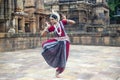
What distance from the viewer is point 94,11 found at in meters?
25.6

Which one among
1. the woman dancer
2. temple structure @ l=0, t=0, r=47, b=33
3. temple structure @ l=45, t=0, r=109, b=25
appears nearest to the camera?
the woman dancer

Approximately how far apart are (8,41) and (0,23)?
336cm

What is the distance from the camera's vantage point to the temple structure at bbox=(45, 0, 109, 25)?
24.0m

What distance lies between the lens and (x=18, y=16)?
15703 millimetres

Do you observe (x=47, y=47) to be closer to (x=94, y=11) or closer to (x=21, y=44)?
(x=21, y=44)

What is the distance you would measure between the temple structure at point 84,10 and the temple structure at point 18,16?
5.20 metres

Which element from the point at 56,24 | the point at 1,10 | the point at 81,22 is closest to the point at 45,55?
the point at 56,24

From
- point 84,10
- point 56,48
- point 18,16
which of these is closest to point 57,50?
point 56,48

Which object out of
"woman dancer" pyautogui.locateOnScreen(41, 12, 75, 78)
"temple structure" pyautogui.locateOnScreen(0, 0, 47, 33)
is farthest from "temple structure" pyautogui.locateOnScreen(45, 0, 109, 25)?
"woman dancer" pyautogui.locateOnScreen(41, 12, 75, 78)

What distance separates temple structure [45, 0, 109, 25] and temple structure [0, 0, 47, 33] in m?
5.20

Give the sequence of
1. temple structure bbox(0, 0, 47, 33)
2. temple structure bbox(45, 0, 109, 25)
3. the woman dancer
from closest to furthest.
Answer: the woman dancer < temple structure bbox(0, 0, 47, 33) < temple structure bbox(45, 0, 109, 25)

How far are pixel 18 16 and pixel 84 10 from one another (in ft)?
32.4

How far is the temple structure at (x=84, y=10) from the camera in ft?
78.7

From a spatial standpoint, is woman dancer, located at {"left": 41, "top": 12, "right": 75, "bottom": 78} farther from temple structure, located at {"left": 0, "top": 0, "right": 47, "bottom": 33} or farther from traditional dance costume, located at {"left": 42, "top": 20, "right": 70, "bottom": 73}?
temple structure, located at {"left": 0, "top": 0, "right": 47, "bottom": 33}
